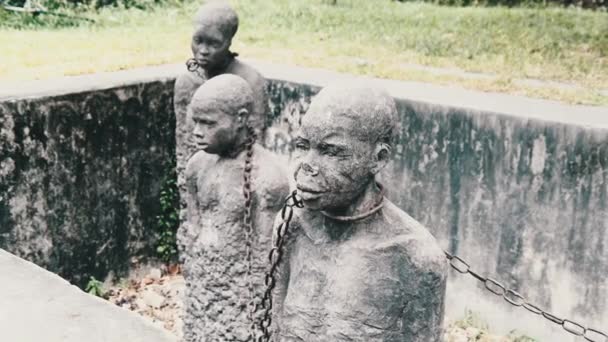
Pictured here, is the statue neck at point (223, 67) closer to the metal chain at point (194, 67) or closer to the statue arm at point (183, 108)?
the metal chain at point (194, 67)

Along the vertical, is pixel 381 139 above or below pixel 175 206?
above

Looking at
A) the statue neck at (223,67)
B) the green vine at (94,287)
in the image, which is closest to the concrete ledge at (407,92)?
the statue neck at (223,67)

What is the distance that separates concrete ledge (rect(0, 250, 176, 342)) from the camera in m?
2.95

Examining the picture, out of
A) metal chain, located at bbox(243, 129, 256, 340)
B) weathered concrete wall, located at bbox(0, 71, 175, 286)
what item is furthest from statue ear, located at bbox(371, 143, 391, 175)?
weathered concrete wall, located at bbox(0, 71, 175, 286)

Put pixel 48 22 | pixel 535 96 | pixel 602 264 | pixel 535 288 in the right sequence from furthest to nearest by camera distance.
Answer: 1. pixel 48 22
2. pixel 535 96
3. pixel 535 288
4. pixel 602 264

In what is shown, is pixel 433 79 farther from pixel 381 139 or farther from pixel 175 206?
pixel 381 139

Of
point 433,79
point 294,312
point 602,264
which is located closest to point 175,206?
point 433,79

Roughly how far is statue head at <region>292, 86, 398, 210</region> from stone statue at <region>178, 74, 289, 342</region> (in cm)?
159

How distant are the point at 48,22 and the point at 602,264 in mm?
8107

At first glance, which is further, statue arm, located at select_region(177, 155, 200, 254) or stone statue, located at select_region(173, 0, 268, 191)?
stone statue, located at select_region(173, 0, 268, 191)

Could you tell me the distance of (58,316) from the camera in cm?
308

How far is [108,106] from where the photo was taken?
630 centimetres

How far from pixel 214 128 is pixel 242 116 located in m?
0.16

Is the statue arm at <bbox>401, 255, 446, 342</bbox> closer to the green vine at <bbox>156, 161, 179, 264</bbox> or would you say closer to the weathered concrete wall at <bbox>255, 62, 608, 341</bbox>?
the weathered concrete wall at <bbox>255, 62, 608, 341</bbox>
